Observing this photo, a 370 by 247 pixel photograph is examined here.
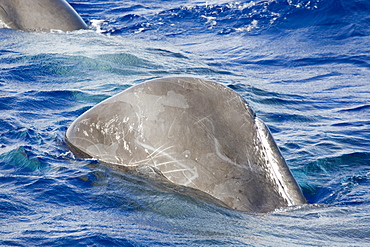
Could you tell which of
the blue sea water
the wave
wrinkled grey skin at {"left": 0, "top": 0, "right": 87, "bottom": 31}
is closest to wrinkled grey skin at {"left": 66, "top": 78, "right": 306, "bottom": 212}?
the blue sea water

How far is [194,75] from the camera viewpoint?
10812 millimetres

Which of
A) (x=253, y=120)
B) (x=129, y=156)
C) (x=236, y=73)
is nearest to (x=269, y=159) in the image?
(x=253, y=120)

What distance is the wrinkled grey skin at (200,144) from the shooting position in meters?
5.14

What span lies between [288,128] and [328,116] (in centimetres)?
103

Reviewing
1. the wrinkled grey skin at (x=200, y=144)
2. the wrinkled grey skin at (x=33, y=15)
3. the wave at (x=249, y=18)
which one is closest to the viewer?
the wrinkled grey skin at (x=200, y=144)

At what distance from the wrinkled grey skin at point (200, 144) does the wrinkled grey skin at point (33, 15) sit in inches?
283

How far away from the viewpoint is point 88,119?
5777 millimetres

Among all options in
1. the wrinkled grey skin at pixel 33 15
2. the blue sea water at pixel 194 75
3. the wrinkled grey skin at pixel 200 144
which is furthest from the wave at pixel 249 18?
the wrinkled grey skin at pixel 200 144

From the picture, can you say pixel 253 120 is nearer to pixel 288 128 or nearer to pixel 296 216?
pixel 296 216

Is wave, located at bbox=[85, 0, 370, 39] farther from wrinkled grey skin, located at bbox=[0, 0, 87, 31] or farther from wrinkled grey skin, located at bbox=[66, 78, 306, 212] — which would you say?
wrinkled grey skin, located at bbox=[66, 78, 306, 212]

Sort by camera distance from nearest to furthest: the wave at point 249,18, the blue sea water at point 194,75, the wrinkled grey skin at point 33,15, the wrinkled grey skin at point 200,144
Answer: the blue sea water at point 194,75 < the wrinkled grey skin at point 200,144 < the wrinkled grey skin at point 33,15 < the wave at point 249,18

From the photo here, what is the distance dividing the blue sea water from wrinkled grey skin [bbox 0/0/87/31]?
12.3 inches

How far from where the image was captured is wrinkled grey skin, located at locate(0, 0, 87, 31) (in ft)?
39.6

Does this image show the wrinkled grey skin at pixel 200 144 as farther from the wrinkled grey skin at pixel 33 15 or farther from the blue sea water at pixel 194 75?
the wrinkled grey skin at pixel 33 15
